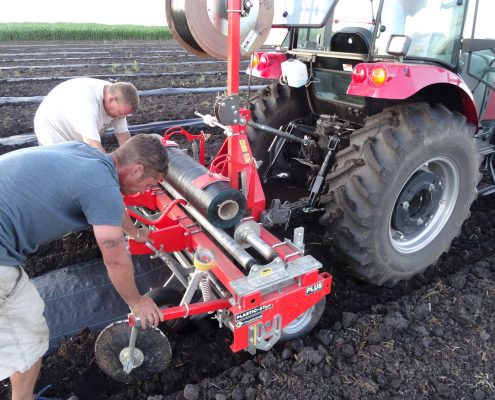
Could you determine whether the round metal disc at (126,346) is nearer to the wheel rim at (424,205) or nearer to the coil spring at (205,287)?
the coil spring at (205,287)

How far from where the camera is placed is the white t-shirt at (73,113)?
10.6ft

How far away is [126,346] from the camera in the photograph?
7.06 ft

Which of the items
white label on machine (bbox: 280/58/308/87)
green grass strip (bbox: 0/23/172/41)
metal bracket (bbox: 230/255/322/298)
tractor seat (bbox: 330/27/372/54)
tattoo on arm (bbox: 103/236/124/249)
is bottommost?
green grass strip (bbox: 0/23/172/41)

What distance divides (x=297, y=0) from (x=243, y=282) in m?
2.19

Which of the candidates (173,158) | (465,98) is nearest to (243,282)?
(173,158)

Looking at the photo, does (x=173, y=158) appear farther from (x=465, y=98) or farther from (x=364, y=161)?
(x=465, y=98)

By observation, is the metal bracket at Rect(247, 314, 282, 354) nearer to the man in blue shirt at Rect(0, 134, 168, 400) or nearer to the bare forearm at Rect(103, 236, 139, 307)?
the man in blue shirt at Rect(0, 134, 168, 400)

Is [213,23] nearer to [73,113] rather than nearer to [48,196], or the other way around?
[48,196]

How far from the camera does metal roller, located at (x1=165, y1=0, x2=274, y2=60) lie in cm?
234

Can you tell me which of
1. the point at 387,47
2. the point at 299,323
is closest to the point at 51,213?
the point at 299,323

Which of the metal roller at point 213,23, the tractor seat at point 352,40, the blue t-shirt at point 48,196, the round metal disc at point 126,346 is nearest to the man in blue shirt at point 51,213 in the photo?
the blue t-shirt at point 48,196

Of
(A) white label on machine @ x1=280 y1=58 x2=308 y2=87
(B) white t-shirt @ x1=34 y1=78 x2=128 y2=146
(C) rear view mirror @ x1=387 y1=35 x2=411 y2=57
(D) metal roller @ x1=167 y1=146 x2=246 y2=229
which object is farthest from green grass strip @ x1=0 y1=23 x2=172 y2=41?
(C) rear view mirror @ x1=387 y1=35 x2=411 y2=57

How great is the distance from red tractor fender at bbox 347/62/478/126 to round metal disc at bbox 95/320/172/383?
5.98 ft

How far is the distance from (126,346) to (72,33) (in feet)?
82.7
